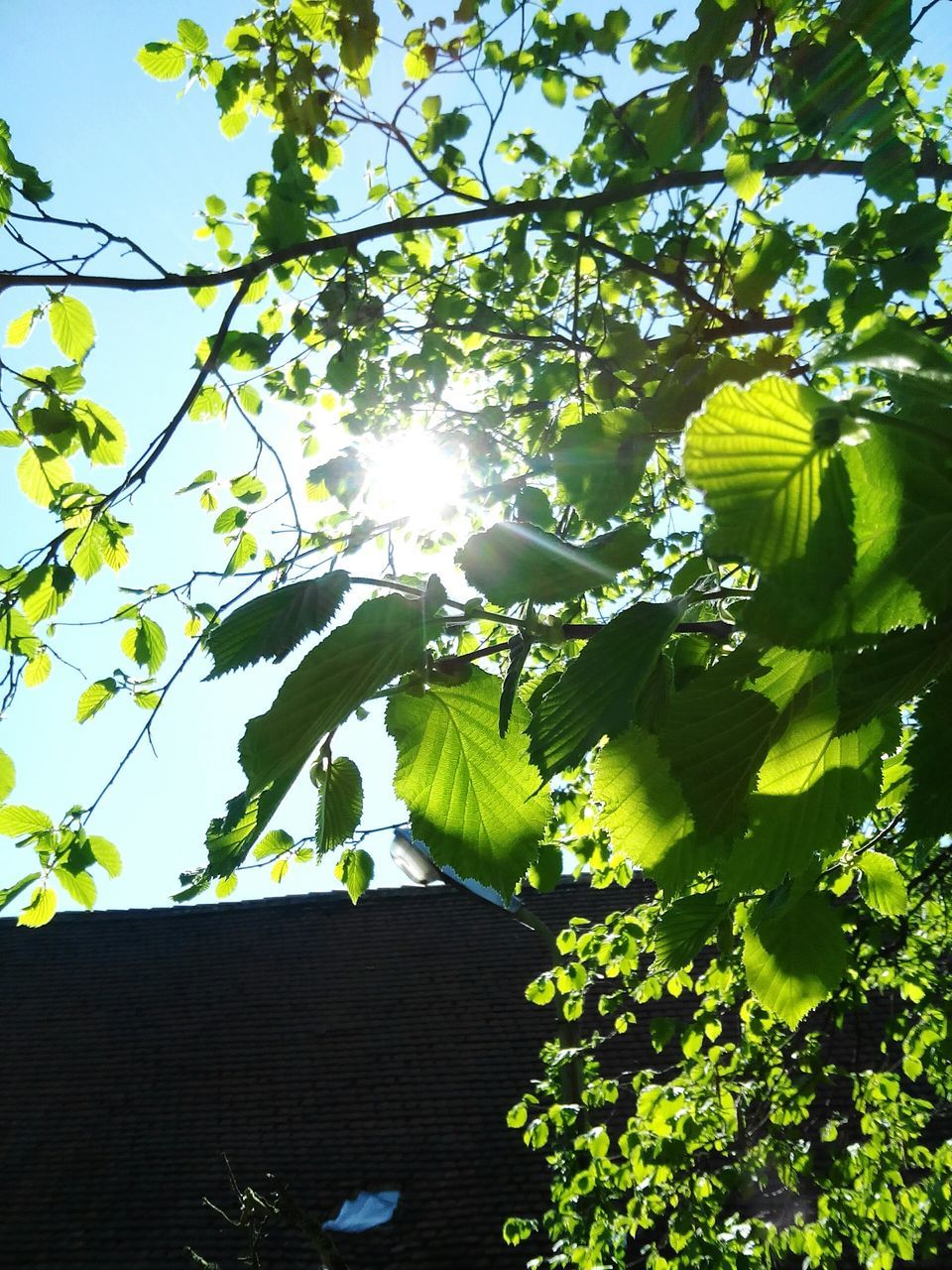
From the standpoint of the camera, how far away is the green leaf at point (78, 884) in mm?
1929

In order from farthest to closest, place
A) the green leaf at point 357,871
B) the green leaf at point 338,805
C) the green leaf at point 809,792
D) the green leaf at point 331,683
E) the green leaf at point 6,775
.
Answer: the green leaf at point 6,775, the green leaf at point 357,871, the green leaf at point 338,805, the green leaf at point 809,792, the green leaf at point 331,683

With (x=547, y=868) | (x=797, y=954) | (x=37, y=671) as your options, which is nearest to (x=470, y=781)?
(x=797, y=954)

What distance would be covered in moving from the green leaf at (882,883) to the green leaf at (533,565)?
2.43 feet

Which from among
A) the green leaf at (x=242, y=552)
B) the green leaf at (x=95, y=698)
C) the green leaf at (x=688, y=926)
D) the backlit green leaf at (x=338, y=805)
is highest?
the green leaf at (x=242, y=552)

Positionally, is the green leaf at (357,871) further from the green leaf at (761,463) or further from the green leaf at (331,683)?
the green leaf at (761,463)

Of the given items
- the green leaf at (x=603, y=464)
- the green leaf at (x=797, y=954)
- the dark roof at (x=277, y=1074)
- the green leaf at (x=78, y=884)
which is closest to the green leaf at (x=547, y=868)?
the green leaf at (x=797, y=954)

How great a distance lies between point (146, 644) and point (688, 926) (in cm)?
200

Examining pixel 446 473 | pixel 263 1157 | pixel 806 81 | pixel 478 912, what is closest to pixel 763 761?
pixel 806 81

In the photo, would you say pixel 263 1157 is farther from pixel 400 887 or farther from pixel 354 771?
pixel 354 771

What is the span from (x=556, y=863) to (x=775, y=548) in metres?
1.14

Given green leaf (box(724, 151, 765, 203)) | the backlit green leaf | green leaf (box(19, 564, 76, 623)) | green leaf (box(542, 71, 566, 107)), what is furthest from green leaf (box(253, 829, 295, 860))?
green leaf (box(542, 71, 566, 107))

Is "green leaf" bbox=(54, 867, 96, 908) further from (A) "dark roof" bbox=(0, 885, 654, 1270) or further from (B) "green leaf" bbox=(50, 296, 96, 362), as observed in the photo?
(A) "dark roof" bbox=(0, 885, 654, 1270)

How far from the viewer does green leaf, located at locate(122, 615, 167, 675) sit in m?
2.53

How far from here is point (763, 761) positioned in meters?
0.58
